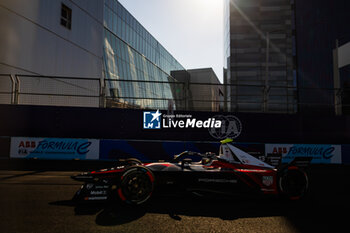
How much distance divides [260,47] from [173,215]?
121 feet

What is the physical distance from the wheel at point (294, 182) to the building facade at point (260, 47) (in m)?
30.4

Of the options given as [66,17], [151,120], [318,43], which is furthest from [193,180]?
[318,43]

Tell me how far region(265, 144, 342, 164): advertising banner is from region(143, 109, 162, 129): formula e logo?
4.98 meters

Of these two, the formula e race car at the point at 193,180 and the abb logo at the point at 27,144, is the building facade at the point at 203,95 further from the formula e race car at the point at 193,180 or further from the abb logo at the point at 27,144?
the abb logo at the point at 27,144

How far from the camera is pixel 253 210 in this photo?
4273mm

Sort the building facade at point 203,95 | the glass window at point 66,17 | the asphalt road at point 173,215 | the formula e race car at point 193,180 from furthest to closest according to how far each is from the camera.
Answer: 1. the glass window at point 66,17
2. the building facade at point 203,95
3. the formula e race car at point 193,180
4. the asphalt road at point 173,215

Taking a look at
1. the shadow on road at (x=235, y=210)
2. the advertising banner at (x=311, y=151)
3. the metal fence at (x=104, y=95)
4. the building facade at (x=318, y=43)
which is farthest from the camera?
the building facade at (x=318, y=43)

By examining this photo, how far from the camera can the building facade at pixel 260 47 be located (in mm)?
35375

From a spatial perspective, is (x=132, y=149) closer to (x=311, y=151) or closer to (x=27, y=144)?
(x=27, y=144)

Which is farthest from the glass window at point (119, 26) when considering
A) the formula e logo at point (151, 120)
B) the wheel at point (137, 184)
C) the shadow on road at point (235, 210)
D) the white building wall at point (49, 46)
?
the shadow on road at point (235, 210)

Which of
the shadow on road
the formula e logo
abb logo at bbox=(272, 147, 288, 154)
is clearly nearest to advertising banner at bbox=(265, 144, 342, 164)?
abb logo at bbox=(272, 147, 288, 154)

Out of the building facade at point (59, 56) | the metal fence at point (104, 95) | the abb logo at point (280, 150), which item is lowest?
the abb logo at point (280, 150)

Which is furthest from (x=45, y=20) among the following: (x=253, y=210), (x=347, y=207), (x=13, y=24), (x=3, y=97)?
(x=347, y=207)

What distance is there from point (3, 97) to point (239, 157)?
41.0 ft
